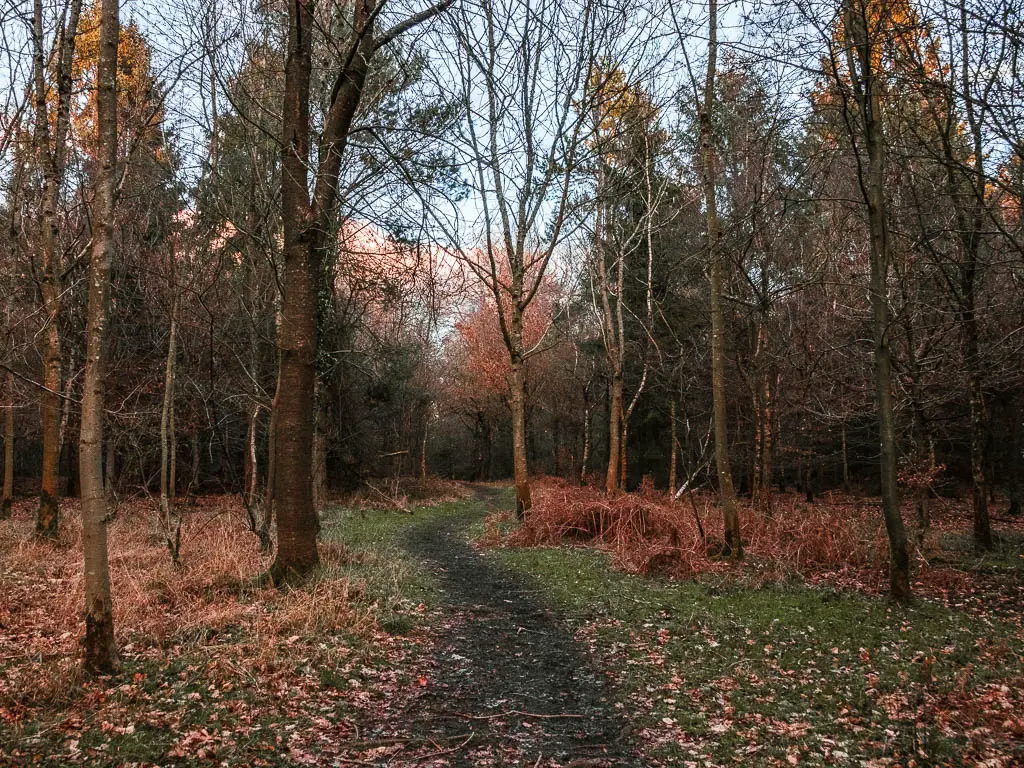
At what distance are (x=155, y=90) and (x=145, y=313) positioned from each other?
9205mm

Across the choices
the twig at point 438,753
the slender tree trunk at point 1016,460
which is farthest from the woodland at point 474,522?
the slender tree trunk at point 1016,460

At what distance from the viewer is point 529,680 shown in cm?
518

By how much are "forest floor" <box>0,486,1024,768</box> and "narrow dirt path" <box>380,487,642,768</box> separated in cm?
2

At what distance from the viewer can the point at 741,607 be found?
709 cm

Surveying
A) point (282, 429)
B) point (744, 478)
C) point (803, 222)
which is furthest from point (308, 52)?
point (744, 478)

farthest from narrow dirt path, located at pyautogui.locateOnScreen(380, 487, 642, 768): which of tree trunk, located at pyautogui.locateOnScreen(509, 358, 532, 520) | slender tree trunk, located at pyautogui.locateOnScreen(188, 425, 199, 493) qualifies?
tree trunk, located at pyautogui.locateOnScreen(509, 358, 532, 520)

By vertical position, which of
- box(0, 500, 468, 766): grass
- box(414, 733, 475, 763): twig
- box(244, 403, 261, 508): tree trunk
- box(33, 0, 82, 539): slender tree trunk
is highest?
box(33, 0, 82, 539): slender tree trunk

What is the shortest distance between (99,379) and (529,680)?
13.1 feet

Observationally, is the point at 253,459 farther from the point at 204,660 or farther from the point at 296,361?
the point at 204,660

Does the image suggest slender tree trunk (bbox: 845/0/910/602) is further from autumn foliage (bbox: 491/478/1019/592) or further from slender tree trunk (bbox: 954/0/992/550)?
slender tree trunk (bbox: 954/0/992/550)

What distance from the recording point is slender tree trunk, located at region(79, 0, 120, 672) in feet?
13.7

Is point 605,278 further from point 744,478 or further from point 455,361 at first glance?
point 455,361

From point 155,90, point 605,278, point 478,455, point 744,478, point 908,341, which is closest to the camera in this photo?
point 155,90

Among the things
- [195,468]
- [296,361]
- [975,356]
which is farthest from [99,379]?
[975,356]
